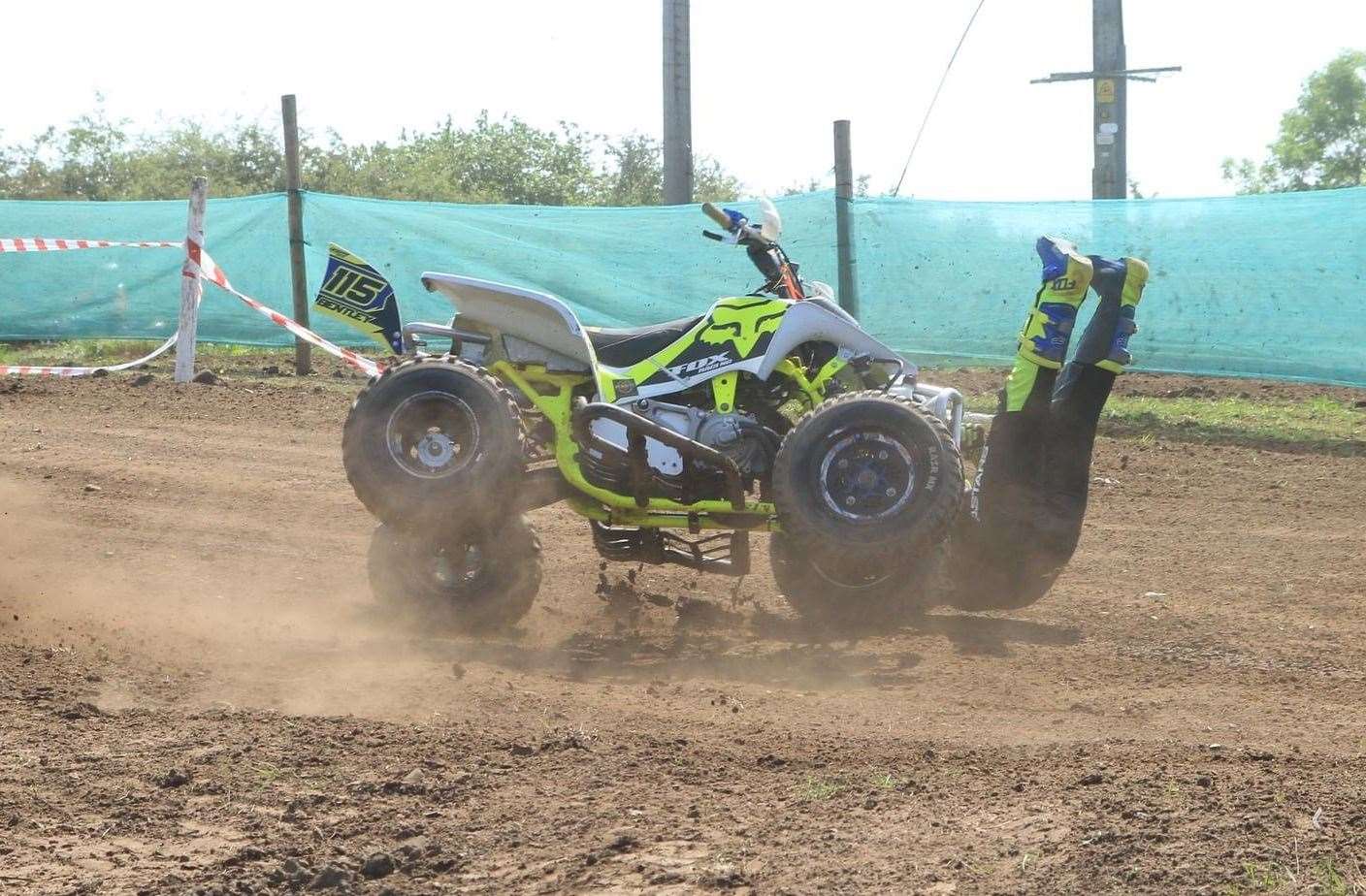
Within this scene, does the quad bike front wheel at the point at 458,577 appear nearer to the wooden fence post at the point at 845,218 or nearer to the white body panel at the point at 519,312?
the white body panel at the point at 519,312

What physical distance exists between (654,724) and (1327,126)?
3305 cm

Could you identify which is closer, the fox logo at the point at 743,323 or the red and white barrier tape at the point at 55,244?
the fox logo at the point at 743,323

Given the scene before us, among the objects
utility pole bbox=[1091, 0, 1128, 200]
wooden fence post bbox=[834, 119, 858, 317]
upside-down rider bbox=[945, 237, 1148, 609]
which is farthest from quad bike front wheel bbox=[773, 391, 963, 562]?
utility pole bbox=[1091, 0, 1128, 200]

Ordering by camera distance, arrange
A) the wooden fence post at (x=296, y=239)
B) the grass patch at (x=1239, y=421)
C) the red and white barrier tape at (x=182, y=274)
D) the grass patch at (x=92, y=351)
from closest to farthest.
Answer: the grass patch at (x=1239, y=421)
the red and white barrier tape at (x=182, y=274)
the wooden fence post at (x=296, y=239)
the grass patch at (x=92, y=351)

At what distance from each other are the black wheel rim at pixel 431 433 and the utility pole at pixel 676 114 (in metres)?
10.1

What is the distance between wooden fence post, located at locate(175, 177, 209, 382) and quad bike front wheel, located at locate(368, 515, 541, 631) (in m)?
7.05

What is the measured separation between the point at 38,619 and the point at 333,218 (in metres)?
8.05

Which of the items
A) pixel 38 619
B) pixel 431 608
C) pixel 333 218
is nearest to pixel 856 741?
pixel 431 608

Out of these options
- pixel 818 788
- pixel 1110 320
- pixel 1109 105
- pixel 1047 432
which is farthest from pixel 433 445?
pixel 1109 105

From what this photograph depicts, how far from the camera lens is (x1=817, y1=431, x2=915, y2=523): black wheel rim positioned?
575cm

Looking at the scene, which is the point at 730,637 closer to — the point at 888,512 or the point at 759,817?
the point at 888,512

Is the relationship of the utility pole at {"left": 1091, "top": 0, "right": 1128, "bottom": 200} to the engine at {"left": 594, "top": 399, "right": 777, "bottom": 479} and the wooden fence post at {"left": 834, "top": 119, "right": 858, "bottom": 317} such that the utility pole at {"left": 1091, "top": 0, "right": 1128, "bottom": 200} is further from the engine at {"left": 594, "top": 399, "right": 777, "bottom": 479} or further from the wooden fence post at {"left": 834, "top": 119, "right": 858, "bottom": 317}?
the engine at {"left": 594, "top": 399, "right": 777, "bottom": 479}

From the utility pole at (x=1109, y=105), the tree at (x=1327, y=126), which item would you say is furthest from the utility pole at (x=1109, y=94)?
the tree at (x=1327, y=126)

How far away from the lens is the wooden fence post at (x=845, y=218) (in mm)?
12602
